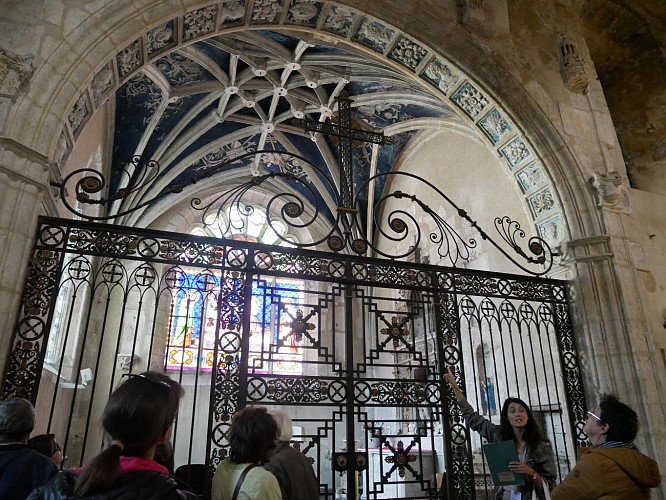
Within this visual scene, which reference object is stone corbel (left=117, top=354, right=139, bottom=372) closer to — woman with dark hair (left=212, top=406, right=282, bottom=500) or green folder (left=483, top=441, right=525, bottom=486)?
woman with dark hair (left=212, top=406, right=282, bottom=500)

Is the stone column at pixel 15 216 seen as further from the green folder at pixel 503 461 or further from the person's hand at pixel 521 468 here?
the person's hand at pixel 521 468

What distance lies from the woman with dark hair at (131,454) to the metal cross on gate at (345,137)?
3303mm

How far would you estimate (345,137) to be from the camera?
5.20 m

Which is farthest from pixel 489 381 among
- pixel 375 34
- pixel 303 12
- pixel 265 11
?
pixel 265 11

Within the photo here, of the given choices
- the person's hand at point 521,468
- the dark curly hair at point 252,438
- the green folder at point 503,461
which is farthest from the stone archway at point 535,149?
the green folder at point 503,461

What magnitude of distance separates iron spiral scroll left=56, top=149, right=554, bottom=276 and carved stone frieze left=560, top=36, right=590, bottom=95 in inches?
69.7

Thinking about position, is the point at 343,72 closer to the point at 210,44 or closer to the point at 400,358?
the point at 210,44

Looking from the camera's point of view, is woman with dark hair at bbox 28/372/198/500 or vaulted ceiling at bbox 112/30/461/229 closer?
woman with dark hair at bbox 28/372/198/500

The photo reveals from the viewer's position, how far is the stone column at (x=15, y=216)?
3.29m

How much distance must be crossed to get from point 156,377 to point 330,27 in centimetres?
471

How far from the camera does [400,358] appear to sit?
10320 mm

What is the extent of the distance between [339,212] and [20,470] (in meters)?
3.12

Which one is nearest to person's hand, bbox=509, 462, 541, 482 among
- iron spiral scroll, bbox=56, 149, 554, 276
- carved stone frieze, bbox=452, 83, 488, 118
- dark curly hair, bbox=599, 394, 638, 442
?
dark curly hair, bbox=599, 394, 638, 442

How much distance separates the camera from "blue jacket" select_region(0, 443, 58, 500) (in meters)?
2.14
